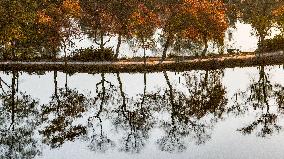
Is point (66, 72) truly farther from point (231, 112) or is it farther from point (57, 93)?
point (231, 112)

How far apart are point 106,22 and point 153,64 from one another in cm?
1104

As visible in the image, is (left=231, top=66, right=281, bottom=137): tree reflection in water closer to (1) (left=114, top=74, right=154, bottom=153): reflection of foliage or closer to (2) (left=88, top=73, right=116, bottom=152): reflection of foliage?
(1) (left=114, top=74, right=154, bottom=153): reflection of foliage

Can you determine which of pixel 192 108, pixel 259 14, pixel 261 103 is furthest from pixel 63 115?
pixel 259 14

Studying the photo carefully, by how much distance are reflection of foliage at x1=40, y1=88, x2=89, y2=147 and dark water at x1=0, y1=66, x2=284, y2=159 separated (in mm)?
118

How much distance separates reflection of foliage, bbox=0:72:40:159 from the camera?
5247cm

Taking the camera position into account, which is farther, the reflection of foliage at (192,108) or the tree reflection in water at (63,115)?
the tree reflection in water at (63,115)

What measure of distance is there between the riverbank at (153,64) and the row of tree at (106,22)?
2.07m

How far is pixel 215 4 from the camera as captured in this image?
83562 millimetres

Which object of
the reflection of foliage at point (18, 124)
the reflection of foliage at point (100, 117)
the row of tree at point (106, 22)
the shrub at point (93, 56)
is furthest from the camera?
the shrub at point (93, 56)

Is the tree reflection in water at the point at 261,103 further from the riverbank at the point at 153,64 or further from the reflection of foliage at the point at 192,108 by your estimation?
the riverbank at the point at 153,64

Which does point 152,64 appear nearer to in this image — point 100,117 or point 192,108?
point 192,108

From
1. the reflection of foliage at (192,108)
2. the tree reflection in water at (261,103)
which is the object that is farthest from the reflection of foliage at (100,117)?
the tree reflection in water at (261,103)

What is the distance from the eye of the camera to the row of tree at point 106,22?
80.2 meters

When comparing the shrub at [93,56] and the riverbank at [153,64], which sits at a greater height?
the shrub at [93,56]
